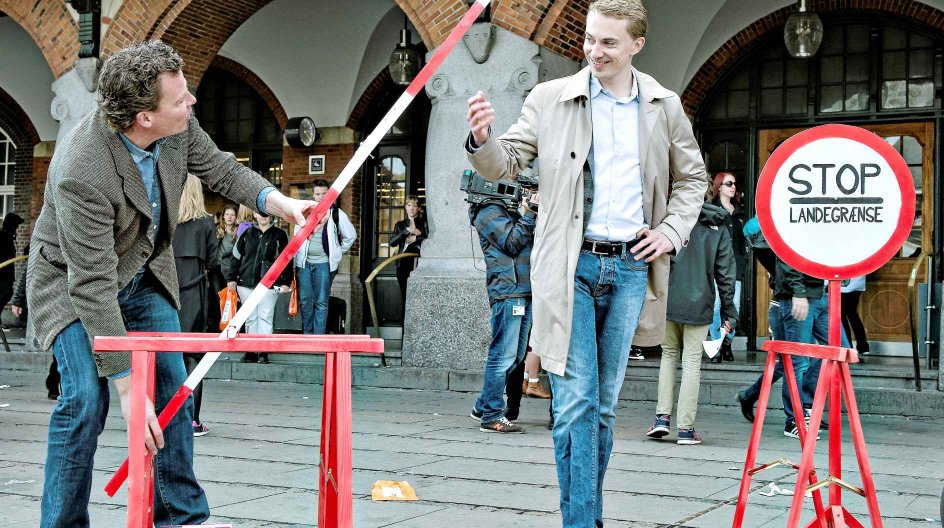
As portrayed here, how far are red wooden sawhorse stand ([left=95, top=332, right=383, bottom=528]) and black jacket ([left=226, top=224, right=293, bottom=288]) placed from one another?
9.33 meters

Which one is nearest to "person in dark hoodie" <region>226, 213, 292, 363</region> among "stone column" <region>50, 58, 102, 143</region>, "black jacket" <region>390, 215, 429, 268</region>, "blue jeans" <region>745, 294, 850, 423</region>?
"black jacket" <region>390, 215, 429, 268</region>

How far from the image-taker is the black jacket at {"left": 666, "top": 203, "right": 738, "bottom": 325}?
8062 millimetres

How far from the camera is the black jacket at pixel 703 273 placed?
8.06m

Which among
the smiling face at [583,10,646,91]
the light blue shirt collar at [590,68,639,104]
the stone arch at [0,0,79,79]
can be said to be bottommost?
the light blue shirt collar at [590,68,639,104]

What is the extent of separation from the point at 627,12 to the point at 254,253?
8.82 metres

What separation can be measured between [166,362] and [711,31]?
12.5 meters

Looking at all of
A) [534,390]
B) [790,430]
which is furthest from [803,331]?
[534,390]

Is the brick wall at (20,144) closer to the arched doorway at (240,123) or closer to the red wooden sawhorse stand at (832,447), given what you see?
the arched doorway at (240,123)

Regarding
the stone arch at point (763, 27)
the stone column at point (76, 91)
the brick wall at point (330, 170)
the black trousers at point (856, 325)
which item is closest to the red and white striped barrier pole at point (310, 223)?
the black trousers at point (856, 325)

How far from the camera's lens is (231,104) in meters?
19.7

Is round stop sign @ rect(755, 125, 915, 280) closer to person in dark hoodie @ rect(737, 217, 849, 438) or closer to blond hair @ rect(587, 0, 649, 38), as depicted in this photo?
blond hair @ rect(587, 0, 649, 38)

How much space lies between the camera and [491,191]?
26.5ft

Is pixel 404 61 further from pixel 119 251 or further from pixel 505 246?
pixel 119 251

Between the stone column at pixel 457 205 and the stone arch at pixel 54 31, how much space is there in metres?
5.59
